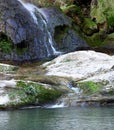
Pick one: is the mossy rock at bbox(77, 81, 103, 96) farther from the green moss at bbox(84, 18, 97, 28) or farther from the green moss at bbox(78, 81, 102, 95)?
the green moss at bbox(84, 18, 97, 28)

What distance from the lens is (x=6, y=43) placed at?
1762 inches

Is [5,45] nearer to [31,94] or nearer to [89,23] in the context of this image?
[89,23]

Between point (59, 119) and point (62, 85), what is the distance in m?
6.45

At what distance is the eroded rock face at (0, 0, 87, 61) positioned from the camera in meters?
45.0

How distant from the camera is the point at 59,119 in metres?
23.9

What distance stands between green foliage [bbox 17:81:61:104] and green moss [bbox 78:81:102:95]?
178 centimetres

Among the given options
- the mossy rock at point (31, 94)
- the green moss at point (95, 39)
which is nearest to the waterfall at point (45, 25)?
the green moss at point (95, 39)

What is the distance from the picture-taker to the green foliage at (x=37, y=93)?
92.7 feet

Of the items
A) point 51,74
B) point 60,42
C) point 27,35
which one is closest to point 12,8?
point 27,35

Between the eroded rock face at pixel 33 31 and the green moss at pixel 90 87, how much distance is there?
1573 cm

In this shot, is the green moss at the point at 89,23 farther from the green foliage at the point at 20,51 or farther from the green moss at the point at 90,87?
the green moss at the point at 90,87

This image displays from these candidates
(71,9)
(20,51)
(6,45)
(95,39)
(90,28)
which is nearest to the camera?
(6,45)

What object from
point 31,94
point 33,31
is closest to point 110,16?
point 33,31

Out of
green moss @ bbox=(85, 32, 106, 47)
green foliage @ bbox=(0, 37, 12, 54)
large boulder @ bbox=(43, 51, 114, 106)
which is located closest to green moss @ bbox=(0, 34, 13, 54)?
green foliage @ bbox=(0, 37, 12, 54)
